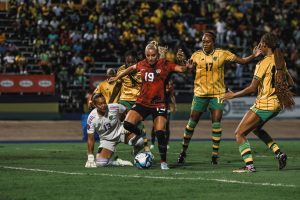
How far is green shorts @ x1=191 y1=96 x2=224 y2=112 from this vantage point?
56.4 feet

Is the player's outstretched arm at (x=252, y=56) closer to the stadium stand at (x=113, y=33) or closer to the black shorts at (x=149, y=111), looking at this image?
the black shorts at (x=149, y=111)

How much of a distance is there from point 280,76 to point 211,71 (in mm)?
2812

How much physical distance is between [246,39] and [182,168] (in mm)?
28565

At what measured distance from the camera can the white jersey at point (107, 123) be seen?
53.1 feet

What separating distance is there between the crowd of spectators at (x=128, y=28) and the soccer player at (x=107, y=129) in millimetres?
20973

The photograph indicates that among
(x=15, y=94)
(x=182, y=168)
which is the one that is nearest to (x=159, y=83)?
(x=182, y=168)

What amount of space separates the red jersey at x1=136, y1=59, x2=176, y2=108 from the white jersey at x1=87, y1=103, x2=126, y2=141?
0.90m

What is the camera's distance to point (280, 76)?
48.0 feet

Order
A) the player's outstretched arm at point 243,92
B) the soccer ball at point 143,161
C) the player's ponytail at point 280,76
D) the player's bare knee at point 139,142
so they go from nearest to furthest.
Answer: the player's outstretched arm at point 243,92, the player's ponytail at point 280,76, the soccer ball at point 143,161, the player's bare knee at point 139,142

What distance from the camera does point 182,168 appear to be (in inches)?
619

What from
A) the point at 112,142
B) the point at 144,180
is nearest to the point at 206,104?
the point at 112,142

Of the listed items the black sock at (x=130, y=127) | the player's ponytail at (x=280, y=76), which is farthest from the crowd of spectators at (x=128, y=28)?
the player's ponytail at (x=280, y=76)

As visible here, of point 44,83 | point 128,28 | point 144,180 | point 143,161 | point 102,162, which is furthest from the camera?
point 128,28

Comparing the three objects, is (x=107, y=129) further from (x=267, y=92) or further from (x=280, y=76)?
(x=280, y=76)
